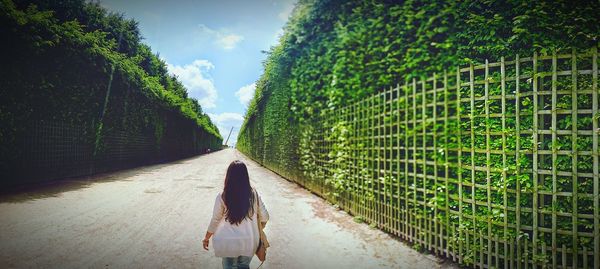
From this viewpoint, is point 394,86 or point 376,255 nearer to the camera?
point 376,255

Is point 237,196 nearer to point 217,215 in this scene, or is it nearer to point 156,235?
point 217,215

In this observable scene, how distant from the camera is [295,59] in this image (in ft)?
34.4

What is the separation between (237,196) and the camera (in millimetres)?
2812

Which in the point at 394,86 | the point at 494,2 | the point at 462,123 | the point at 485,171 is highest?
the point at 494,2

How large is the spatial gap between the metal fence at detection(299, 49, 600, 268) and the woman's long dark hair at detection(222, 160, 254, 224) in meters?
2.47

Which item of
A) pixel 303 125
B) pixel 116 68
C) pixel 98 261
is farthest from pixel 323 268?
pixel 116 68

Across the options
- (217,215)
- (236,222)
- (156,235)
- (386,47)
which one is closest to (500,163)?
(386,47)

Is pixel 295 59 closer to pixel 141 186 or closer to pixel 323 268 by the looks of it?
pixel 141 186

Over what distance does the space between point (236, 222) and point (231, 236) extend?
12 cm

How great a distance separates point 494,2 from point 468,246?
2847mm

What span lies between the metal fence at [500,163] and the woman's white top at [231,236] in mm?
2491

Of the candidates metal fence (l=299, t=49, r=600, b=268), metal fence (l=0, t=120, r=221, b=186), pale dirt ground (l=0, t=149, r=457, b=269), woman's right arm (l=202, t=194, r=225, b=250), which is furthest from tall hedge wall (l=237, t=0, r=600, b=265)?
metal fence (l=0, t=120, r=221, b=186)

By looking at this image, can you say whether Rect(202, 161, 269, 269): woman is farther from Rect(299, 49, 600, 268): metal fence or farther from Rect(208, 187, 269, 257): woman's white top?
Rect(299, 49, 600, 268): metal fence

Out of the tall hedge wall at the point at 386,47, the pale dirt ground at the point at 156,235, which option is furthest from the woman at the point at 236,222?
the tall hedge wall at the point at 386,47
